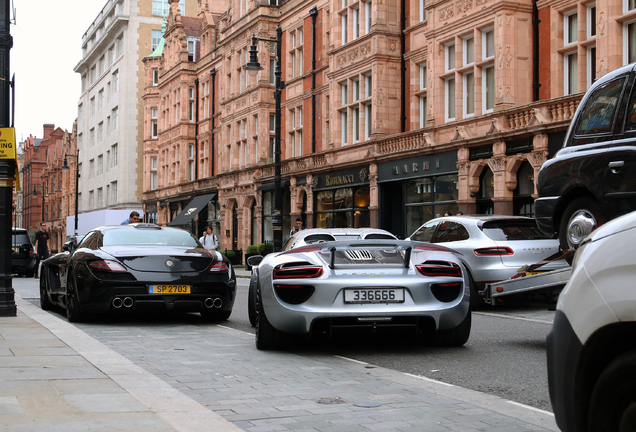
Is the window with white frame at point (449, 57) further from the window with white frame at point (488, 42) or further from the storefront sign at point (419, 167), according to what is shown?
the storefront sign at point (419, 167)

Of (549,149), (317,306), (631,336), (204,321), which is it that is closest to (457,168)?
(549,149)

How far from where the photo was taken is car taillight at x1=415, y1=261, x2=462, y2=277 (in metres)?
7.68

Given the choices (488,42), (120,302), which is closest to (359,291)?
(120,302)

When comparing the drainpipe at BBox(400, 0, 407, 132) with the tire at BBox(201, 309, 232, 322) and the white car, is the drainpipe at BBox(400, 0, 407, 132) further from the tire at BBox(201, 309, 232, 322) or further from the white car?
the white car

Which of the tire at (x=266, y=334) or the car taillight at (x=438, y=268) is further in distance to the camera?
the tire at (x=266, y=334)

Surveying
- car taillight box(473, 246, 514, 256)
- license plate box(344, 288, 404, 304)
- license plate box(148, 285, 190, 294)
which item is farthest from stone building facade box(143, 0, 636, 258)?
license plate box(344, 288, 404, 304)

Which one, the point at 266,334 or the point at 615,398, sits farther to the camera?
the point at 266,334

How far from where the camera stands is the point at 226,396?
5.55 meters

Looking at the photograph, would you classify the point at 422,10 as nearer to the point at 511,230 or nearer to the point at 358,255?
the point at 511,230

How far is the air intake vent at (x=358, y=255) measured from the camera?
775 cm

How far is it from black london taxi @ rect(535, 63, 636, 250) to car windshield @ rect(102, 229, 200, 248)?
510 cm

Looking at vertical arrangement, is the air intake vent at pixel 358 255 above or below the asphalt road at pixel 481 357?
above

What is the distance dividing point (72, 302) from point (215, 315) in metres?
1.95

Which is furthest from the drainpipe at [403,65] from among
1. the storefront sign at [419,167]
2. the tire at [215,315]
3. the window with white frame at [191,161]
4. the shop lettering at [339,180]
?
the window with white frame at [191,161]
